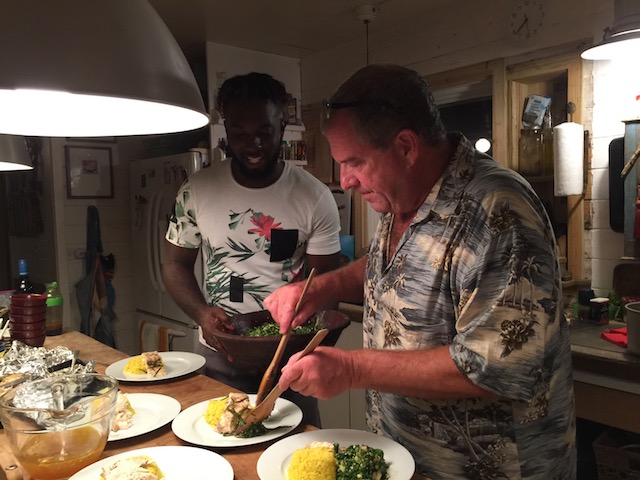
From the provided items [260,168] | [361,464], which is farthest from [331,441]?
[260,168]

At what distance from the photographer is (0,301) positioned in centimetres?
221

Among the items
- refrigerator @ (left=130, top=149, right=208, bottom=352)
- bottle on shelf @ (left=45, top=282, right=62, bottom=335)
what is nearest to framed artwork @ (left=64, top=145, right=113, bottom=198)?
refrigerator @ (left=130, top=149, right=208, bottom=352)

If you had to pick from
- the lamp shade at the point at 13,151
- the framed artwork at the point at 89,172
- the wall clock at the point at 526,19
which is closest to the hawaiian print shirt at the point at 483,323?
the lamp shade at the point at 13,151

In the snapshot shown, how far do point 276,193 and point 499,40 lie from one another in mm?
1799

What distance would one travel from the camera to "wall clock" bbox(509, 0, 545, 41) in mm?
2758

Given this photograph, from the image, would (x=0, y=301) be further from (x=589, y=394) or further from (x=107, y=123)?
(x=589, y=394)

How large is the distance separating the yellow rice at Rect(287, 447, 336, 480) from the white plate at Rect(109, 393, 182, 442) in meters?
0.37

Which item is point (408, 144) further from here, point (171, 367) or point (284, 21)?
point (284, 21)

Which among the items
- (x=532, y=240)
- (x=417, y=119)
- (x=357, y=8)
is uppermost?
(x=357, y=8)

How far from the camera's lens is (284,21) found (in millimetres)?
3311

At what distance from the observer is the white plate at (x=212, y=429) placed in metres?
1.07

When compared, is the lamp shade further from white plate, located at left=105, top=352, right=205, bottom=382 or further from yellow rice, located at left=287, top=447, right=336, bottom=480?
yellow rice, located at left=287, top=447, right=336, bottom=480

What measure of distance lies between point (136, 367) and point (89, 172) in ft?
10.4

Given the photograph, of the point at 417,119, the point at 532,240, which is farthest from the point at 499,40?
the point at 532,240
